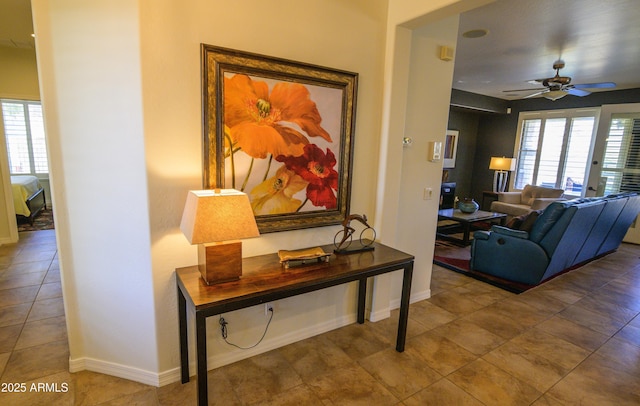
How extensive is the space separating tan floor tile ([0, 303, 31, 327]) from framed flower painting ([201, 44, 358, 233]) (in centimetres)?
223

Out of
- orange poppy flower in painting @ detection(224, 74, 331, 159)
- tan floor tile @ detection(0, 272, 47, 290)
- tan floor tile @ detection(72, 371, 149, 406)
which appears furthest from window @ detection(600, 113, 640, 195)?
tan floor tile @ detection(0, 272, 47, 290)

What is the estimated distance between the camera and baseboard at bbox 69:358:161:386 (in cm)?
200

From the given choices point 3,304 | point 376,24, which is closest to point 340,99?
point 376,24

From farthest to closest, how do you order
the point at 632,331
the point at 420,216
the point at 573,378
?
the point at 420,216 < the point at 632,331 < the point at 573,378

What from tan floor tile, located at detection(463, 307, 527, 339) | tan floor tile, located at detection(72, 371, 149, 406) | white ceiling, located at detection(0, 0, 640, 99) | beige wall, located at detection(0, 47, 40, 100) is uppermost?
white ceiling, located at detection(0, 0, 640, 99)

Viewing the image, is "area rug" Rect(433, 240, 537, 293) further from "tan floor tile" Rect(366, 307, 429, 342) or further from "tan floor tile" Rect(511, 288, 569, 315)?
"tan floor tile" Rect(366, 307, 429, 342)

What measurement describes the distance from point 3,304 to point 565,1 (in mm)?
5589

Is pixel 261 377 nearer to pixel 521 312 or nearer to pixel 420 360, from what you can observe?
pixel 420 360

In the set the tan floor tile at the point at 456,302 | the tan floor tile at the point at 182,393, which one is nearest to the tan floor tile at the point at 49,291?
the tan floor tile at the point at 182,393

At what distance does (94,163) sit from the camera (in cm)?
183

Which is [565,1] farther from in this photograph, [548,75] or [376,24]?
[548,75]

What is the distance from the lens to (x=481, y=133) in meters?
7.98

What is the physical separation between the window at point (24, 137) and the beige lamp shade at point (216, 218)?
686 centimetres

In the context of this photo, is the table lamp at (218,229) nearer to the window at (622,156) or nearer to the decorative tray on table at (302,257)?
the decorative tray on table at (302,257)
